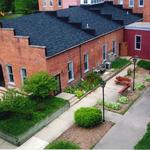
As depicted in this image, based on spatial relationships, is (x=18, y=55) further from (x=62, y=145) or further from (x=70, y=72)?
(x=62, y=145)

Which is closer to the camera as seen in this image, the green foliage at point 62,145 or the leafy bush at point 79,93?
the green foliage at point 62,145

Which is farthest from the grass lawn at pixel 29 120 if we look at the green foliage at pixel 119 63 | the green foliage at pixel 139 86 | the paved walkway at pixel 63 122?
the green foliage at pixel 119 63

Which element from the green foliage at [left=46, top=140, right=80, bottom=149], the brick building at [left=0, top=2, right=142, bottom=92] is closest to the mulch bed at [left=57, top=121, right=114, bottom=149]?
the green foliage at [left=46, top=140, right=80, bottom=149]

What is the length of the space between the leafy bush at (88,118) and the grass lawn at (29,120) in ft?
8.17

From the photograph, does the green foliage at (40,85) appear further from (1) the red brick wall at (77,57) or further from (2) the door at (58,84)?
(2) the door at (58,84)

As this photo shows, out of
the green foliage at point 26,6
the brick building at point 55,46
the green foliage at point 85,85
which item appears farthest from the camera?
the green foliage at point 26,6

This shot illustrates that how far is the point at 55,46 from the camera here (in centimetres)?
2352

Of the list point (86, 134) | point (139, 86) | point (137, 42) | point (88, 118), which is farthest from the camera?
point (137, 42)

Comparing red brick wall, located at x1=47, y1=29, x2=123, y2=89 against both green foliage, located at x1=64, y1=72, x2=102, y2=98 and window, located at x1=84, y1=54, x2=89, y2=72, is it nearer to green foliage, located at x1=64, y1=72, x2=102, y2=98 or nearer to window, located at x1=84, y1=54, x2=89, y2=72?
window, located at x1=84, y1=54, x2=89, y2=72

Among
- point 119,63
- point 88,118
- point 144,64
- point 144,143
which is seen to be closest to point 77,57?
point 119,63

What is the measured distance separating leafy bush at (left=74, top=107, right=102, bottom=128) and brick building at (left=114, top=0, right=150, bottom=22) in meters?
24.3

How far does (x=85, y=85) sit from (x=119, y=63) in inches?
300

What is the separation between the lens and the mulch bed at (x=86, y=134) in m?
17.4

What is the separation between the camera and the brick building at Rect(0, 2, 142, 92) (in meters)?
22.8
